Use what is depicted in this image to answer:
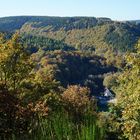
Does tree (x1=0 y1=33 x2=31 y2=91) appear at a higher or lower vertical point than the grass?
lower

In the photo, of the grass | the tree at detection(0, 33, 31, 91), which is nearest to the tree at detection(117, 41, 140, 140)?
the tree at detection(0, 33, 31, 91)

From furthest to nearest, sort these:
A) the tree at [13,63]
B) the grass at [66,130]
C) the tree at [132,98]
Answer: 1. the tree at [13,63]
2. the tree at [132,98]
3. the grass at [66,130]

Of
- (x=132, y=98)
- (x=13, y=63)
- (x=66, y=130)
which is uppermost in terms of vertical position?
(x=66, y=130)

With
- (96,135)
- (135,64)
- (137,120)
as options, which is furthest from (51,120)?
(135,64)

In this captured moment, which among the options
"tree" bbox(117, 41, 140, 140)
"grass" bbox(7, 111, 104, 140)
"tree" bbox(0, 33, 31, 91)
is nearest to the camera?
"grass" bbox(7, 111, 104, 140)

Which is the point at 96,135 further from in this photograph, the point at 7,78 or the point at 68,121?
the point at 7,78

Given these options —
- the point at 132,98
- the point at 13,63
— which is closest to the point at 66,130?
the point at 132,98

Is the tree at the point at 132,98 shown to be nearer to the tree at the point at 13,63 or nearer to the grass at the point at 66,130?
the tree at the point at 13,63

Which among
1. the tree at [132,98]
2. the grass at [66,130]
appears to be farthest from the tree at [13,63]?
the grass at [66,130]

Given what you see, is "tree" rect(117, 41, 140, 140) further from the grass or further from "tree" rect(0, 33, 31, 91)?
the grass

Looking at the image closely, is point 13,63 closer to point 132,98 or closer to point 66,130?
point 132,98

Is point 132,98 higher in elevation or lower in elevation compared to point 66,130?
lower
